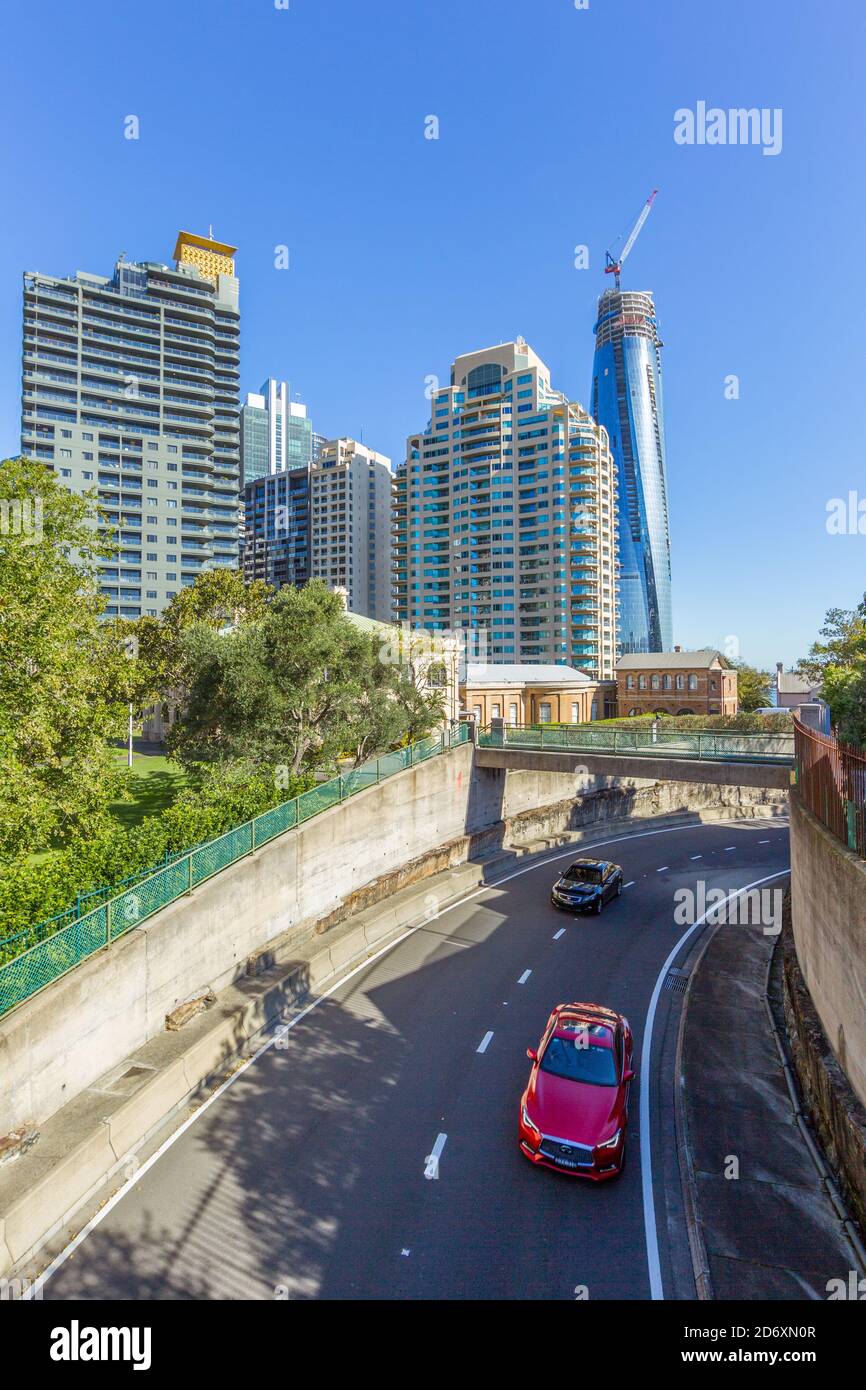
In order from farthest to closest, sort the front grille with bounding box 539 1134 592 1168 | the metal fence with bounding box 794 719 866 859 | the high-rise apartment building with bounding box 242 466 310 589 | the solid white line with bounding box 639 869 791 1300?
the high-rise apartment building with bounding box 242 466 310 589
the metal fence with bounding box 794 719 866 859
the front grille with bounding box 539 1134 592 1168
the solid white line with bounding box 639 869 791 1300

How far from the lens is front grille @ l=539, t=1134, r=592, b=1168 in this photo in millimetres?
10617

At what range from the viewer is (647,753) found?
26719 mm

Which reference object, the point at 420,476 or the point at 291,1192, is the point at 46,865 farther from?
the point at 420,476

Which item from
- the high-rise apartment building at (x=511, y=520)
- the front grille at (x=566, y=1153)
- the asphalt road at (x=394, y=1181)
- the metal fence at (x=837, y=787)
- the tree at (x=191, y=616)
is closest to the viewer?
the asphalt road at (x=394, y=1181)

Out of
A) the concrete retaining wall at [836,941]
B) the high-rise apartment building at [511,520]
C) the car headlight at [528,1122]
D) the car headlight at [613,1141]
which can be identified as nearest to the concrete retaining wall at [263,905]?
the car headlight at [528,1122]

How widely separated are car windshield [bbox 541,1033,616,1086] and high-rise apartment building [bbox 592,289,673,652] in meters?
183

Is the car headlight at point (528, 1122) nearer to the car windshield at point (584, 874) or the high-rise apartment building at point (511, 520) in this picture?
the car windshield at point (584, 874)

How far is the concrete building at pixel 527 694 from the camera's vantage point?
70.2 metres

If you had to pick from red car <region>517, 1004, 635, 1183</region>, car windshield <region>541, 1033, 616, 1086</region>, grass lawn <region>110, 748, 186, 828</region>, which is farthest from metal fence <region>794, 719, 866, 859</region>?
grass lawn <region>110, 748, 186, 828</region>

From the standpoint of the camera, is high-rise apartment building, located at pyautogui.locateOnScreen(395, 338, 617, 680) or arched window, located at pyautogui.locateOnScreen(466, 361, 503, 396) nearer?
high-rise apartment building, located at pyautogui.locateOnScreen(395, 338, 617, 680)

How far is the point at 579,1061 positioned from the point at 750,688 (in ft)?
299

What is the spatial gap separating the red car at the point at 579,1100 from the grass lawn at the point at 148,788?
13242mm

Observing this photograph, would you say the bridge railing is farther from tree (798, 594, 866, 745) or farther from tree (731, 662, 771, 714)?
tree (731, 662, 771, 714)

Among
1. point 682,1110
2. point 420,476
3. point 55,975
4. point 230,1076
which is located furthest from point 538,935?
point 420,476
